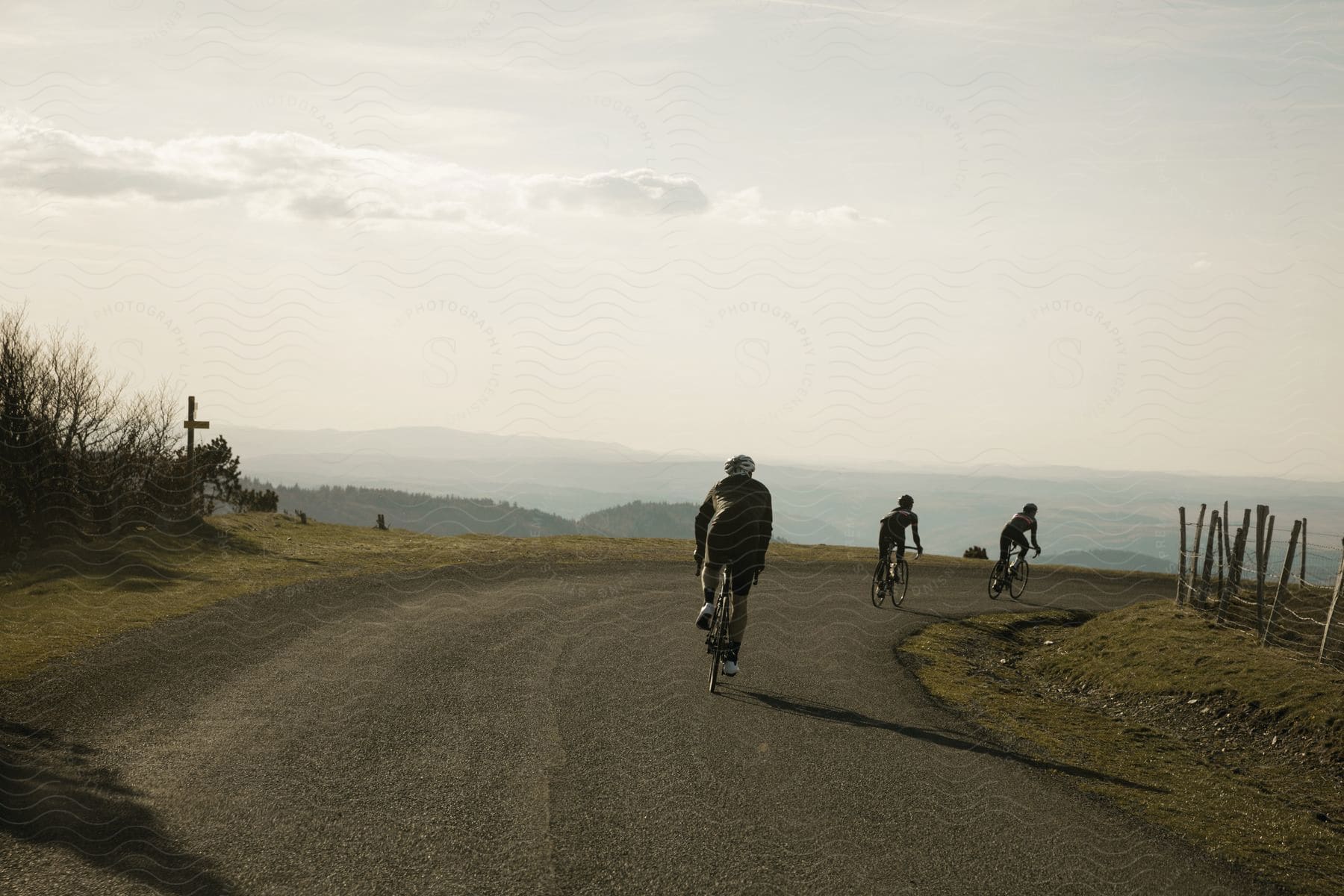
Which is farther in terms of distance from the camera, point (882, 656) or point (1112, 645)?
point (1112, 645)

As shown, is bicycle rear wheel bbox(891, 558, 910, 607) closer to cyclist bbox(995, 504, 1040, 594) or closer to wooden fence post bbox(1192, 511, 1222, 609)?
cyclist bbox(995, 504, 1040, 594)

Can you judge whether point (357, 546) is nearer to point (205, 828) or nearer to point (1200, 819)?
point (205, 828)

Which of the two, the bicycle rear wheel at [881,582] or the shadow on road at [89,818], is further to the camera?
the bicycle rear wheel at [881,582]

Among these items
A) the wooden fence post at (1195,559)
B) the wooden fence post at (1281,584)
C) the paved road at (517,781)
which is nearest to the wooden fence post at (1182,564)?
Result: the wooden fence post at (1195,559)

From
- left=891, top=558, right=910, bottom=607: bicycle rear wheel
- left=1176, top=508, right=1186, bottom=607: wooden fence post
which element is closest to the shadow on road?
left=891, top=558, right=910, bottom=607: bicycle rear wheel

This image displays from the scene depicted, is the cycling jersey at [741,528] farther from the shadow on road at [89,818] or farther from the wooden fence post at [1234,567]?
the wooden fence post at [1234,567]

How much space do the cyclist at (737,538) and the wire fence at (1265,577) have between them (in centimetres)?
787

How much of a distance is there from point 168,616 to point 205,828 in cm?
1044

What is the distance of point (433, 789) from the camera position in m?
7.57

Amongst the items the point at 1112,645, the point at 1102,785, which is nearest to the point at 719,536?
the point at 1102,785

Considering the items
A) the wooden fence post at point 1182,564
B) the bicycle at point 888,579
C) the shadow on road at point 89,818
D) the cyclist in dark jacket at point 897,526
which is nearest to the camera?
the shadow on road at point 89,818

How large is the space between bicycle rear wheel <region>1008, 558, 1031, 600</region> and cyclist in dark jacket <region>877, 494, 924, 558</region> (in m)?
5.05

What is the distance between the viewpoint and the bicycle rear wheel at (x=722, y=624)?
11.4 metres

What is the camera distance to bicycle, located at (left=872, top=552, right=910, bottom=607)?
21.4 metres
